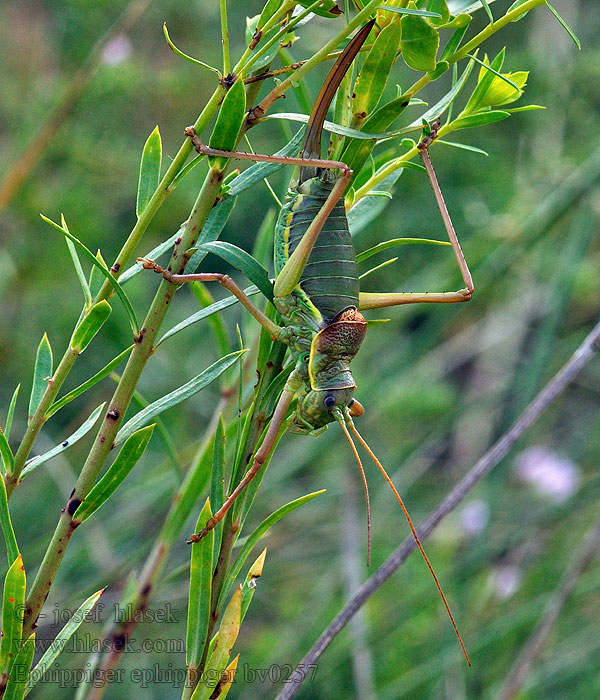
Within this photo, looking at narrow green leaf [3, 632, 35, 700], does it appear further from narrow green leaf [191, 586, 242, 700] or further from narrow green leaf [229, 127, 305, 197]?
narrow green leaf [229, 127, 305, 197]

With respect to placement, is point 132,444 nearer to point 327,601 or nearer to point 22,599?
point 22,599

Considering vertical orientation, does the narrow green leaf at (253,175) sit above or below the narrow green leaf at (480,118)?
below

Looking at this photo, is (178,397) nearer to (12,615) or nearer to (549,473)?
(12,615)

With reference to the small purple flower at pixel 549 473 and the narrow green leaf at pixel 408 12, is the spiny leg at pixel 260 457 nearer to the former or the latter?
the narrow green leaf at pixel 408 12

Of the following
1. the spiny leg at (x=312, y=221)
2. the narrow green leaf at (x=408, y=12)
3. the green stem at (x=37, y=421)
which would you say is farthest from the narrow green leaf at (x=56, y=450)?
the narrow green leaf at (x=408, y=12)

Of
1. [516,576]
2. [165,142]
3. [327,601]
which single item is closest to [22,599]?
[327,601]

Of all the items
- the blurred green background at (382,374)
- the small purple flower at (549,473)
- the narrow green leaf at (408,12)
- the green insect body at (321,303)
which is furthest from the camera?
the small purple flower at (549,473)
